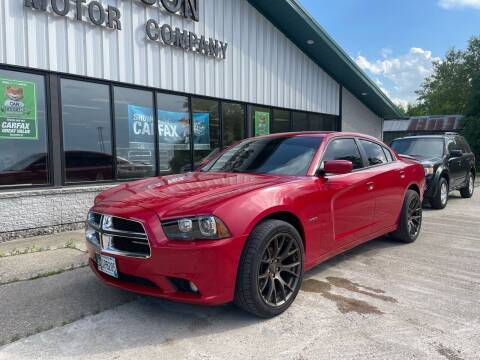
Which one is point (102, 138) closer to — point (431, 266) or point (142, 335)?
point (142, 335)

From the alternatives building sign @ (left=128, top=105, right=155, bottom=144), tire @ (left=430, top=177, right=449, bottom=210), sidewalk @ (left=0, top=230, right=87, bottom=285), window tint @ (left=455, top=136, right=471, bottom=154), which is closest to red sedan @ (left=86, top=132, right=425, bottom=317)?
sidewalk @ (left=0, top=230, right=87, bottom=285)

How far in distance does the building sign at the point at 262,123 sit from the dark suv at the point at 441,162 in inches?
144

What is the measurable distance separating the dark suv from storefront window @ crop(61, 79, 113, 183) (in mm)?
6898

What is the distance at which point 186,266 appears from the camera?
276 cm

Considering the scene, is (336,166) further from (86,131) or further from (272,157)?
(86,131)

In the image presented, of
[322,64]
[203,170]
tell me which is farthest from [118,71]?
[322,64]

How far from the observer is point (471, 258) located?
190 inches

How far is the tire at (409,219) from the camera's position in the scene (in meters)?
5.33

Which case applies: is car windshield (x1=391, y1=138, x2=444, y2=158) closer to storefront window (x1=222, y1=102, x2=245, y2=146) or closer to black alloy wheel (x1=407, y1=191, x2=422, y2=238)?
black alloy wheel (x1=407, y1=191, x2=422, y2=238)

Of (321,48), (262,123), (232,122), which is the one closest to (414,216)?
(232,122)

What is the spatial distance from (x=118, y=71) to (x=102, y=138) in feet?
4.50

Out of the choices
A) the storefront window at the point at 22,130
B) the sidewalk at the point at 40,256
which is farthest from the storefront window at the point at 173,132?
the sidewalk at the point at 40,256

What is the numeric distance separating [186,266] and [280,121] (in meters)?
9.71

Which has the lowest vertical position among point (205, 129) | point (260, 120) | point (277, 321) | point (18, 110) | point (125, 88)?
point (277, 321)
